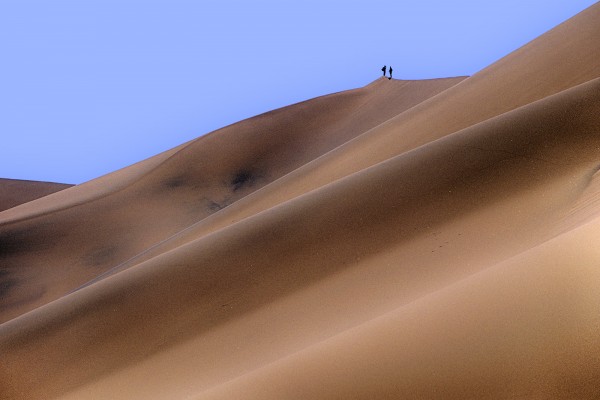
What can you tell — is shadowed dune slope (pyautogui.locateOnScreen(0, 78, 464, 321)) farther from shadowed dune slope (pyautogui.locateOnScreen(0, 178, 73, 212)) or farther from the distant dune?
shadowed dune slope (pyautogui.locateOnScreen(0, 178, 73, 212))

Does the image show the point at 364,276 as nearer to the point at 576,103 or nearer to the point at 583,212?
the point at 583,212

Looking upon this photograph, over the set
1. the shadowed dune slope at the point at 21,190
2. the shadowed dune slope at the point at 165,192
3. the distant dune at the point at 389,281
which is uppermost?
the shadowed dune slope at the point at 21,190

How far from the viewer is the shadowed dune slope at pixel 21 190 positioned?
1473 cm

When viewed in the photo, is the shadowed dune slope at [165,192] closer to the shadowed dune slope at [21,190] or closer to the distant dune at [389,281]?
the distant dune at [389,281]

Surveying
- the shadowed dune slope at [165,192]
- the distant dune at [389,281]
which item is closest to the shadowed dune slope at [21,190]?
the shadowed dune slope at [165,192]

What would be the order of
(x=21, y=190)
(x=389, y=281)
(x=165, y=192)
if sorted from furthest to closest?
(x=21, y=190) → (x=165, y=192) → (x=389, y=281)

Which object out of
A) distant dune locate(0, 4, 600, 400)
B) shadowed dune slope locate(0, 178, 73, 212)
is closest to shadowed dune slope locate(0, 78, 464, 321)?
distant dune locate(0, 4, 600, 400)

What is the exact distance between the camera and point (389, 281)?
11.7 ft

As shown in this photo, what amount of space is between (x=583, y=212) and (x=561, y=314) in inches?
41.2

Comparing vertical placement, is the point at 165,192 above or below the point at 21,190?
below

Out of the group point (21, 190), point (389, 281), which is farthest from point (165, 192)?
point (389, 281)

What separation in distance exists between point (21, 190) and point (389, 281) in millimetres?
13252

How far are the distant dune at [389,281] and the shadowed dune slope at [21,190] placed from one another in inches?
230

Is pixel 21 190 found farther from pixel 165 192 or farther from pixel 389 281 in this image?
pixel 389 281
